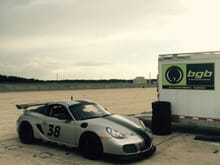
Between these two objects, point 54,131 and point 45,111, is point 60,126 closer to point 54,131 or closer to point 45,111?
point 54,131

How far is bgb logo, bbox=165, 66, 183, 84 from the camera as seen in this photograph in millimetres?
10898

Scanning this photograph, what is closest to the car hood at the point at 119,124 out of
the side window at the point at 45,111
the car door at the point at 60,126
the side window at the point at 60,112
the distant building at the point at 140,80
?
the car door at the point at 60,126

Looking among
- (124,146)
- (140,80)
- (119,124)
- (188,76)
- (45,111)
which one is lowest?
(124,146)

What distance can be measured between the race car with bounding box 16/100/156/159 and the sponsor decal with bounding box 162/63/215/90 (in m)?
3.35

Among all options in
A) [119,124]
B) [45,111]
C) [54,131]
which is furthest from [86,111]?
[45,111]

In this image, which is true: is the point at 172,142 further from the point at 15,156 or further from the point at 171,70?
the point at 15,156

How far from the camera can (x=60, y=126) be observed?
26.6 ft

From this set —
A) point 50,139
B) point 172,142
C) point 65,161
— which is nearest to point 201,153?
point 172,142

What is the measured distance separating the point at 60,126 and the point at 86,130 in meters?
1.08

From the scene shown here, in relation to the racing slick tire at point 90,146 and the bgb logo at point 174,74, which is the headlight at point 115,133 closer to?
the racing slick tire at point 90,146

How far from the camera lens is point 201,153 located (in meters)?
7.93

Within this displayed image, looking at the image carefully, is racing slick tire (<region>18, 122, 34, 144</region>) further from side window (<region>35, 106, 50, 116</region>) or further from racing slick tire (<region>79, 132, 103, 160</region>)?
racing slick tire (<region>79, 132, 103, 160</region>)

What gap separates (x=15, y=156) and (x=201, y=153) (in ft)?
16.7

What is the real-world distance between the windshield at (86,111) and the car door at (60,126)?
185mm
